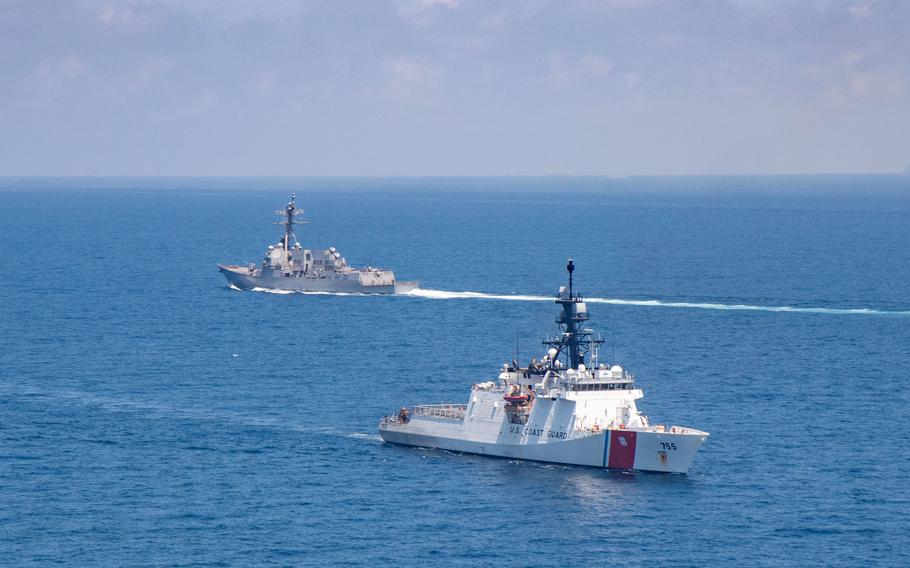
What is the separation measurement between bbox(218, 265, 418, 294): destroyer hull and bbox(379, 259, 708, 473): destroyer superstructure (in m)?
83.4

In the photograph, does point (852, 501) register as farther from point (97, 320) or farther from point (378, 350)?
point (97, 320)

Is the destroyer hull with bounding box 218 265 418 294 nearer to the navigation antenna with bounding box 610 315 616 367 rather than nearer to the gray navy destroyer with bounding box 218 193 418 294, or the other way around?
the gray navy destroyer with bounding box 218 193 418 294

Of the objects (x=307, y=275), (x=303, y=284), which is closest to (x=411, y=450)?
(x=303, y=284)

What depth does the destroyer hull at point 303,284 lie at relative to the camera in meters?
174

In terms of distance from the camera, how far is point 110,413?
3858 inches

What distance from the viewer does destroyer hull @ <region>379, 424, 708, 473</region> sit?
7969 cm

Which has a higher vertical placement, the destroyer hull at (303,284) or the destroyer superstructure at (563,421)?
the destroyer superstructure at (563,421)

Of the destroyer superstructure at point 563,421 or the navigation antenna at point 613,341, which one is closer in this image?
the destroyer superstructure at point 563,421

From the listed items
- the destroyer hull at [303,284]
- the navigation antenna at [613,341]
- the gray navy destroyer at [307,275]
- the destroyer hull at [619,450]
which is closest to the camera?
the destroyer hull at [619,450]

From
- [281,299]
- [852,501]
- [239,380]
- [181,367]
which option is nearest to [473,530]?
[852,501]

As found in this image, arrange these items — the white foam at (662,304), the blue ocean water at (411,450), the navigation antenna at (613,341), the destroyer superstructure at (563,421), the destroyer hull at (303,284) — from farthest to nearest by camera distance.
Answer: the destroyer hull at (303,284) < the white foam at (662,304) < the navigation antenna at (613,341) < the destroyer superstructure at (563,421) < the blue ocean water at (411,450)

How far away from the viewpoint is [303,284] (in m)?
179

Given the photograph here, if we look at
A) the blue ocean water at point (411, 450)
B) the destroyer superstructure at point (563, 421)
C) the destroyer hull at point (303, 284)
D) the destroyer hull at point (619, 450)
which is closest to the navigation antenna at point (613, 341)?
the blue ocean water at point (411, 450)

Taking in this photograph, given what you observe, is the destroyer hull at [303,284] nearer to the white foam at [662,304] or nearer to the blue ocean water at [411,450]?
the white foam at [662,304]
